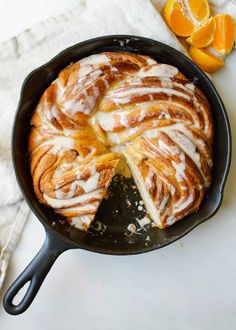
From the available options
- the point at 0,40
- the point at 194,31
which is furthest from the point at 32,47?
the point at 194,31

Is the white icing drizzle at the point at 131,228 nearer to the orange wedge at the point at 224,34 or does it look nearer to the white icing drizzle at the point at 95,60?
the white icing drizzle at the point at 95,60

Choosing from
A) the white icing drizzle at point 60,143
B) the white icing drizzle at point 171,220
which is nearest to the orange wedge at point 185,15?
the white icing drizzle at point 60,143

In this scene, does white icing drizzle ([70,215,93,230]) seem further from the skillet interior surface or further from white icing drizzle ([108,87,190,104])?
white icing drizzle ([108,87,190,104])

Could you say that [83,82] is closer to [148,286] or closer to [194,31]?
[194,31]

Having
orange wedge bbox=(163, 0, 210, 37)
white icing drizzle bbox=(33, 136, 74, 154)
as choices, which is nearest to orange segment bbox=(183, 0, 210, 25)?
orange wedge bbox=(163, 0, 210, 37)

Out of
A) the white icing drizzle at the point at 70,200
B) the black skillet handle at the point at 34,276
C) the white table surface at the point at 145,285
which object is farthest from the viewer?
the white table surface at the point at 145,285

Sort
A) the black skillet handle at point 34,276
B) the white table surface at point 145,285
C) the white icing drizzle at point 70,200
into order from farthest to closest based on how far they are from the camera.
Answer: the white table surface at point 145,285 < the white icing drizzle at point 70,200 < the black skillet handle at point 34,276
